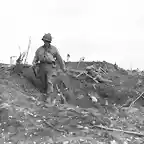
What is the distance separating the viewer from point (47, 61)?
38.5 feet

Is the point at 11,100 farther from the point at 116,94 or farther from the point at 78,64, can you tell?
the point at 78,64

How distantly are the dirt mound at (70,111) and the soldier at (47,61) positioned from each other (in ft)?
1.46

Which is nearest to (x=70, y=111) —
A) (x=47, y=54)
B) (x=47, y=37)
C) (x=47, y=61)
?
(x=47, y=61)

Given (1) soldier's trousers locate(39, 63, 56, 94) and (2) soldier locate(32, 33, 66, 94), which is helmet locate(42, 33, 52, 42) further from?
(1) soldier's trousers locate(39, 63, 56, 94)

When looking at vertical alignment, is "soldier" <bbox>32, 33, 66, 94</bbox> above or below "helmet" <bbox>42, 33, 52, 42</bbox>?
below

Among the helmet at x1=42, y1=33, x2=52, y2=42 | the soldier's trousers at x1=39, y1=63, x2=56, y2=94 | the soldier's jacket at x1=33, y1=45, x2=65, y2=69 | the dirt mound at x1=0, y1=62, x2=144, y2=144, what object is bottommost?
the dirt mound at x1=0, y1=62, x2=144, y2=144

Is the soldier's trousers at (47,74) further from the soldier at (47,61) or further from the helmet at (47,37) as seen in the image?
the helmet at (47,37)

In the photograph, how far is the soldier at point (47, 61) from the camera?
38.4 ft

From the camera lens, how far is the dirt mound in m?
8.38

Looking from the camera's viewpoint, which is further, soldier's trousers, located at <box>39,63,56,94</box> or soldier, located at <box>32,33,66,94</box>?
soldier's trousers, located at <box>39,63,56,94</box>

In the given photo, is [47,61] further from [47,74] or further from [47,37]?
[47,37]

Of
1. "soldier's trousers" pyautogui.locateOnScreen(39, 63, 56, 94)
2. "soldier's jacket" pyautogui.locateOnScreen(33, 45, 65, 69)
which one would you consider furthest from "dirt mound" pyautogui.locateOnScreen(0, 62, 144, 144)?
"soldier's jacket" pyautogui.locateOnScreen(33, 45, 65, 69)

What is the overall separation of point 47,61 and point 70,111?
270cm

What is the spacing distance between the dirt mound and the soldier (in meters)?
0.44
